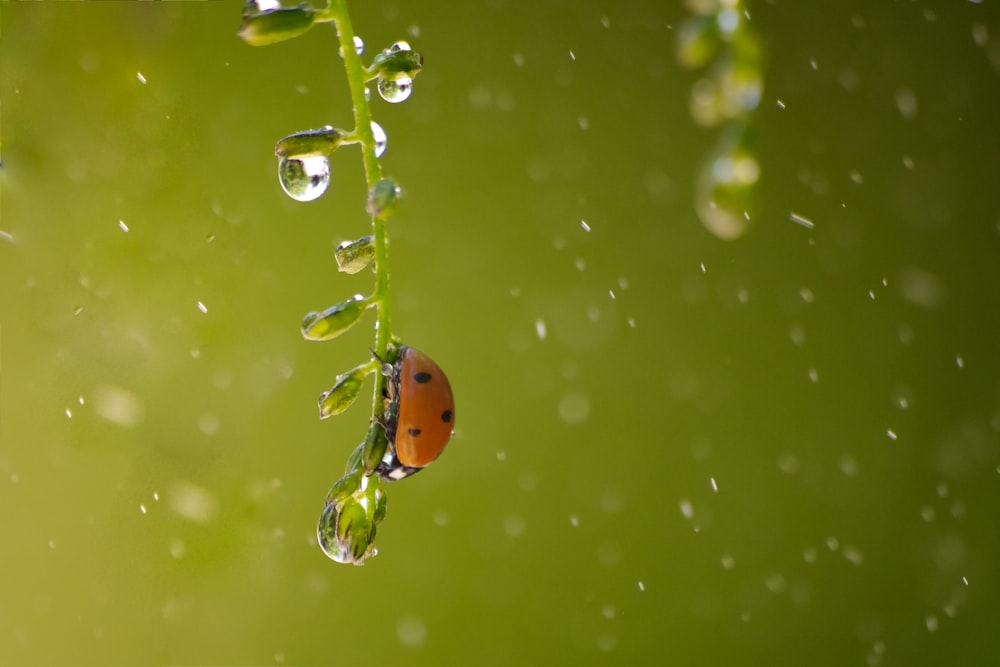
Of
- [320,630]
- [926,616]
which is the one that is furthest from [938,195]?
[320,630]

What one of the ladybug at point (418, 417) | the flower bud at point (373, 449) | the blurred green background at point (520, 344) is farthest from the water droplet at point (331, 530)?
the blurred green background at point (520, 344)

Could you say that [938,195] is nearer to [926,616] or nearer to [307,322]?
[926,616]

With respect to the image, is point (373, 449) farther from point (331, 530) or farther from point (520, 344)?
point (520, 344)

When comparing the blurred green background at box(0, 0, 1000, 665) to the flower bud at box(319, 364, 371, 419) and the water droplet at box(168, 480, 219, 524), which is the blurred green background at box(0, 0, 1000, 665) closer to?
the water droplet at box(168, 480, 219, 524)

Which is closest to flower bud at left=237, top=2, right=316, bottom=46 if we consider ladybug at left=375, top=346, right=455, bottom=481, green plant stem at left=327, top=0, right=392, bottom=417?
green plant stem at left=327, top=0, right=392, bottom=417

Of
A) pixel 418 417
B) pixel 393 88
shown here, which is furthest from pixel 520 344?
pixel 393 88

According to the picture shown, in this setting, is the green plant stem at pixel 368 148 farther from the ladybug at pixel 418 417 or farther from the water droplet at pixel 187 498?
the water droplet at pixel 187 498
